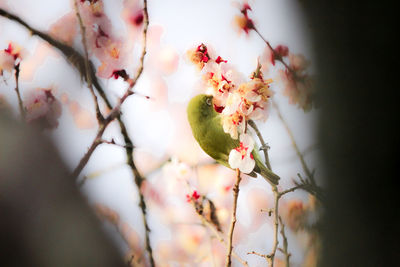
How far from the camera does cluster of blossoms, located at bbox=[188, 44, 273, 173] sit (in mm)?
523

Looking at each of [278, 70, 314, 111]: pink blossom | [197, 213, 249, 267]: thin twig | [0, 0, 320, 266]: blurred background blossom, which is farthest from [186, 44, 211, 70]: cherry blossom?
[197, 213, 249, 267]: thin twig

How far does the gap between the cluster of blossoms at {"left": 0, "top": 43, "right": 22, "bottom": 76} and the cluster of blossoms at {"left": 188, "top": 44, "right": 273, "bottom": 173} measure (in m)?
0.28

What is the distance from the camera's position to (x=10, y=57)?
1.97ft

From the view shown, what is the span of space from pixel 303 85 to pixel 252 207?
0.63 ft

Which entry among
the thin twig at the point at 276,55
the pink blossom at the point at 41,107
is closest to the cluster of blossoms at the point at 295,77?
the thin twig at the point at 276,55

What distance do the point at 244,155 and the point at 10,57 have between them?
368 millimetres

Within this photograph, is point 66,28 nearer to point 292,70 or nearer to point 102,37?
point 102,37

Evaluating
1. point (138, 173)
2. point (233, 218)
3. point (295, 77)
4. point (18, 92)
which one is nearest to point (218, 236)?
point (233, 218)

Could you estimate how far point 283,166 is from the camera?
583 millimetres

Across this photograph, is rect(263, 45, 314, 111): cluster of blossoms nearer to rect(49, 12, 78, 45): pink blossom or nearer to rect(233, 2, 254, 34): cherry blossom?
rect(233, 2, 254, 34): cherry blossom

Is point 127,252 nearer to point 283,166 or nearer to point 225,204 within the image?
point 225,204

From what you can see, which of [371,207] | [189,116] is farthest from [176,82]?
[371,207]

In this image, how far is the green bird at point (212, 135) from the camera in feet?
1.79

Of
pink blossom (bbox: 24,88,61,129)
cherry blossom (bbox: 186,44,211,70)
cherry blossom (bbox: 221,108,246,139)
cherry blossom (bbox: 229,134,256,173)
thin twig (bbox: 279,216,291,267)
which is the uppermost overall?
pink blossom (bbox: 24,88,61,129)
